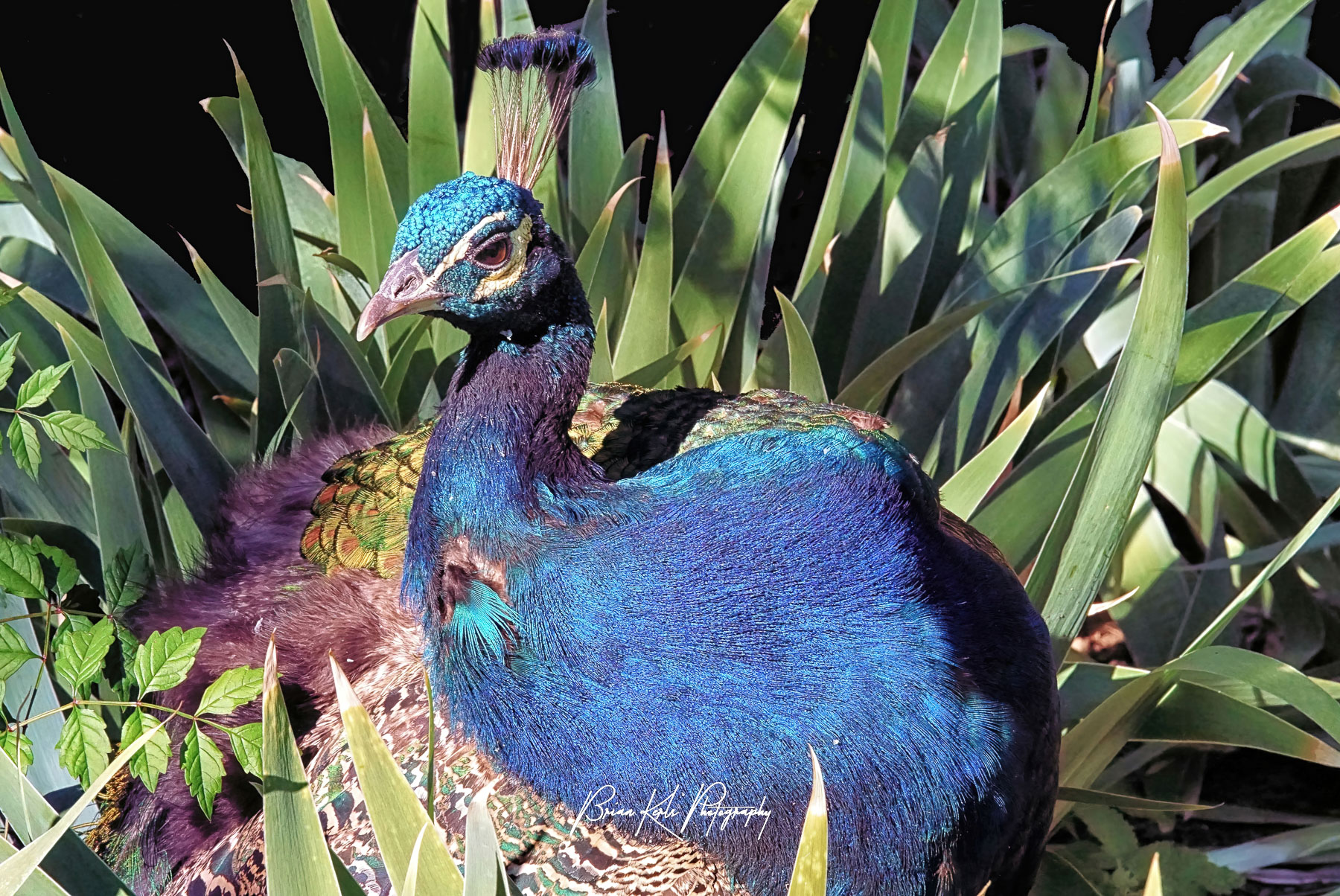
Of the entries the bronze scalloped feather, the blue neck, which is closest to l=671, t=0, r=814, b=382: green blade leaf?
the bronze scalloped feather

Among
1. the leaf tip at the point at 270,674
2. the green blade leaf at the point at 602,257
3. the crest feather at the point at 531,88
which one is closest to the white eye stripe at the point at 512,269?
the crest feather at the point at 531,88

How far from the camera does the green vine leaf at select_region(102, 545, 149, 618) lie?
152 cm

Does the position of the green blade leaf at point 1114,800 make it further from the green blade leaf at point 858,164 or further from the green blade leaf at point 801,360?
the green blade leaf at point 858,164

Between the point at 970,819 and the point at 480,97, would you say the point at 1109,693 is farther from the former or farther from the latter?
the point at 480,97

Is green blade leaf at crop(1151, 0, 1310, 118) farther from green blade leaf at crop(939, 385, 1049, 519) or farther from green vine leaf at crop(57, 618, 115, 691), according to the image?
green vine leaf at crop(57, 618, 115, 691)

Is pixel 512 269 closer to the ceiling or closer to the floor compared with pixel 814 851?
closer to the ceiling

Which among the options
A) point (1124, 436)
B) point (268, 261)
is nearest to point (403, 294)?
point (268, 261)

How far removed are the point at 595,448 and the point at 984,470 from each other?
0.57m

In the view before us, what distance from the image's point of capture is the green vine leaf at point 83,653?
124cm

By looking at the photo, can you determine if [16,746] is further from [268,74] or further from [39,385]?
[268,74]

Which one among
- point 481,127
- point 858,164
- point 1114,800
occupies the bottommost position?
point 1114,800

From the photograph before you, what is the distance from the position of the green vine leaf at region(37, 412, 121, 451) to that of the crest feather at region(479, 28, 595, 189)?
525 millimetres

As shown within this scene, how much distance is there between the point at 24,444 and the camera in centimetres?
132

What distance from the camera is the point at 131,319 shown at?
75.4 inches
